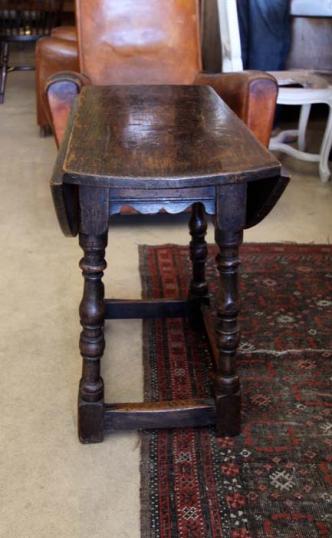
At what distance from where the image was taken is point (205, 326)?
180cm

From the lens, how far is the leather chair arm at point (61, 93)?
236cm

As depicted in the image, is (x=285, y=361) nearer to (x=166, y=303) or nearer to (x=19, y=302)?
(x=166, y=303)

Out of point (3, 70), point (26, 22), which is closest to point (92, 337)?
point (26, 22)

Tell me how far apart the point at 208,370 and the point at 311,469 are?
0.43 metres

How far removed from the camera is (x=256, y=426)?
1510 mm

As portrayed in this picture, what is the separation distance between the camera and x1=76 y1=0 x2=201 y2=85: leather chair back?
9.00 ft

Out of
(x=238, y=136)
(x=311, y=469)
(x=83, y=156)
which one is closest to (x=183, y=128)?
(x=238, y=136)

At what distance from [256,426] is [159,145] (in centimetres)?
70

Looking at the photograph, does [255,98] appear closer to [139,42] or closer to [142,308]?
[139,42]

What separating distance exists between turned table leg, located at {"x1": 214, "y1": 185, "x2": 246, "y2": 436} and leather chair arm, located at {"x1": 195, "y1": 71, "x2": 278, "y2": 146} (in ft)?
4.01


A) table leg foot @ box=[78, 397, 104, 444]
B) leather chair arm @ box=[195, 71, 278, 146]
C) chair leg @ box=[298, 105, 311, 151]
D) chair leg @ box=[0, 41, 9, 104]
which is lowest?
chair leg @ box=[0, 41, 9, 104]

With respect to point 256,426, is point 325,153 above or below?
below

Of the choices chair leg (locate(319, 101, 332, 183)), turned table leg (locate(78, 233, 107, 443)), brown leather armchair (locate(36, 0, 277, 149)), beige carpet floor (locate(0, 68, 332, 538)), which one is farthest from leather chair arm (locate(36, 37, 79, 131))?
turned table leg (locate(78, 233, 107, 443))

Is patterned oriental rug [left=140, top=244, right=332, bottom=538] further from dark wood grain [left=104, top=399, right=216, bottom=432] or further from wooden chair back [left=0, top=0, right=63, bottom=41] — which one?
wooden chair back [left=0, top=0, right=63, bottom=41]
